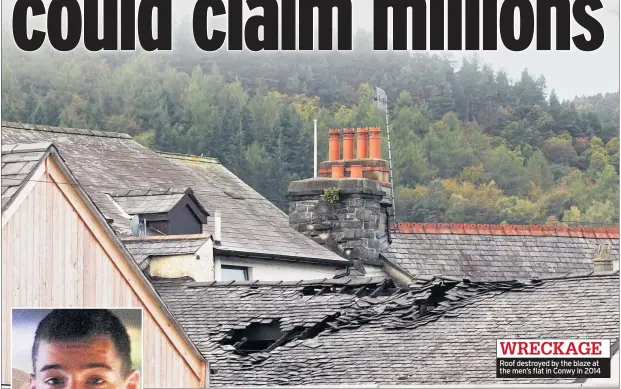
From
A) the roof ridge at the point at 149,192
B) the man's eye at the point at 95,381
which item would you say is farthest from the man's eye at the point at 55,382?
the roof ridge at the point at 149,192

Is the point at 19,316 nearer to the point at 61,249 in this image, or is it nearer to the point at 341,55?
the point at 61,249

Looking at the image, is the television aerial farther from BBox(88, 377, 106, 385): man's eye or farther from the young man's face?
BBox(88, 377, 106, 385): man's eye

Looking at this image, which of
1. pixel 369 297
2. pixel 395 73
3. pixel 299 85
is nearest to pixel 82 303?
pixel 369 297

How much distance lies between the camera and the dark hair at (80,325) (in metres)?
19.5

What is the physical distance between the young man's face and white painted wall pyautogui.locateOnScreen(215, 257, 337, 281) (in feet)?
39.8

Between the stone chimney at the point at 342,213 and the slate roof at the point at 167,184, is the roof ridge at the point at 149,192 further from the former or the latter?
the stone chimney at the point at 342,213

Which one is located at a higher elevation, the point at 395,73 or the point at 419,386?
the point at 395,73

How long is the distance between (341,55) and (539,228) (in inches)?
882

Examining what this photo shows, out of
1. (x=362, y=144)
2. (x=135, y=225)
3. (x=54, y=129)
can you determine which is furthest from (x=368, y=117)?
(x=135, y=225)

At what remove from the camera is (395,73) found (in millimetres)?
67188

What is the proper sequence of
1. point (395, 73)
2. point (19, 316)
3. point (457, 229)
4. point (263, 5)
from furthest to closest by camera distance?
point (395, 73) < point (457, 229) < point (263, 5) < point (19, 316)

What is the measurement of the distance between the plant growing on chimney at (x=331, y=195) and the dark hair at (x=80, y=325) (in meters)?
17.3

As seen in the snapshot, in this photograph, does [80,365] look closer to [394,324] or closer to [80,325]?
[80,325]
